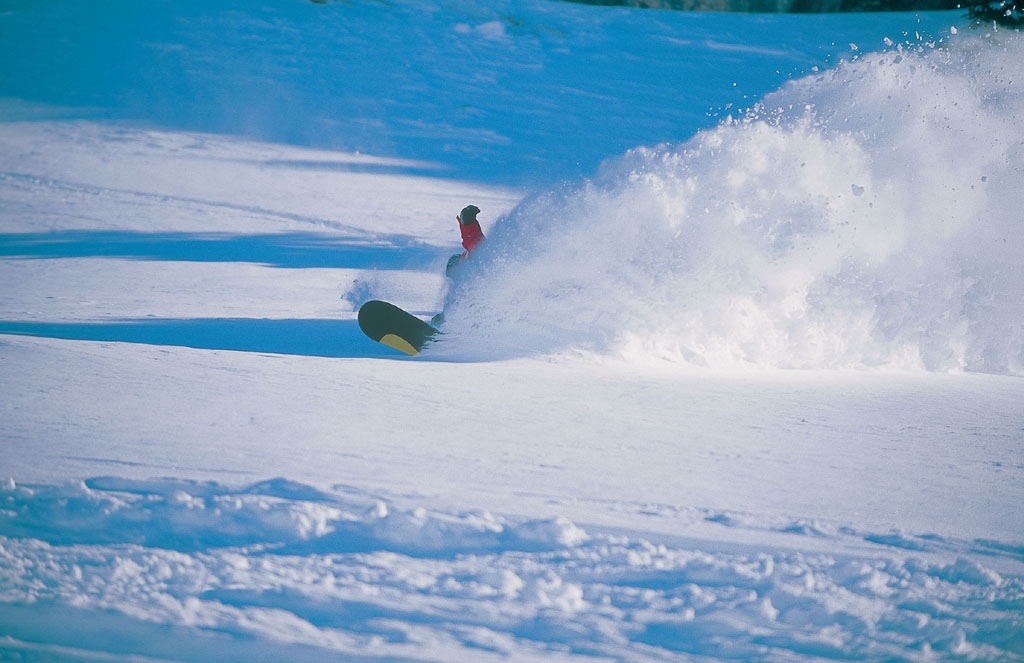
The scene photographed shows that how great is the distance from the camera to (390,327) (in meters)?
5.76

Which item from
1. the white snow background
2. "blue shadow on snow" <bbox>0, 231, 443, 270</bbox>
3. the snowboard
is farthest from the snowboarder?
"blue shadow on snow" <bbox>0, 231, 443, 270</bbox>

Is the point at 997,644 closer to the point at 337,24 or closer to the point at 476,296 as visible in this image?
the point at 476,296

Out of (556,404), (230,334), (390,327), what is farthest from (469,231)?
(556,404)

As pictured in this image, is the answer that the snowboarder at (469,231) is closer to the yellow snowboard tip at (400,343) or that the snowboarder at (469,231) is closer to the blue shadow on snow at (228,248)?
the yellow snowboard tip at (400,343)

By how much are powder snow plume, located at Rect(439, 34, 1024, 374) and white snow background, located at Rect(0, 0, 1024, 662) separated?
3 centimetres

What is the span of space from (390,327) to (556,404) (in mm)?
1625

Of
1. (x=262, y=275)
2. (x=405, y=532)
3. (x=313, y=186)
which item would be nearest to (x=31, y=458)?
(x=405, y=532)

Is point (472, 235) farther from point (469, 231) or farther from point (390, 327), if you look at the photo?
point (390, 327)

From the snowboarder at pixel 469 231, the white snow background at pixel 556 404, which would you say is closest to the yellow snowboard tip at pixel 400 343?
the white snow background at pixel 556 404

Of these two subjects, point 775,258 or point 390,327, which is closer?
point 390,327

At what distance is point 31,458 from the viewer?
3424mm

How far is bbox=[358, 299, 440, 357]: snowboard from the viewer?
5766 mm

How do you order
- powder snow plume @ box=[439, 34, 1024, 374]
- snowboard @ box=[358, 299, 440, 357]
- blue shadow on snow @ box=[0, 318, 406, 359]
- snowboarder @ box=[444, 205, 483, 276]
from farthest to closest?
snowboarder @ box=[444, 205, 483, 276], powder snow plume @ box=[439, 34, 1024, 374], snowboard @ box=[358, 299, 440, 357], blue shadow on snow @ box=[0, 318, 406, 359]

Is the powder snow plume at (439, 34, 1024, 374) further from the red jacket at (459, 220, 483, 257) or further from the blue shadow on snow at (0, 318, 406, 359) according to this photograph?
the blue shadow on snow at (0, 318, 406, 359)
